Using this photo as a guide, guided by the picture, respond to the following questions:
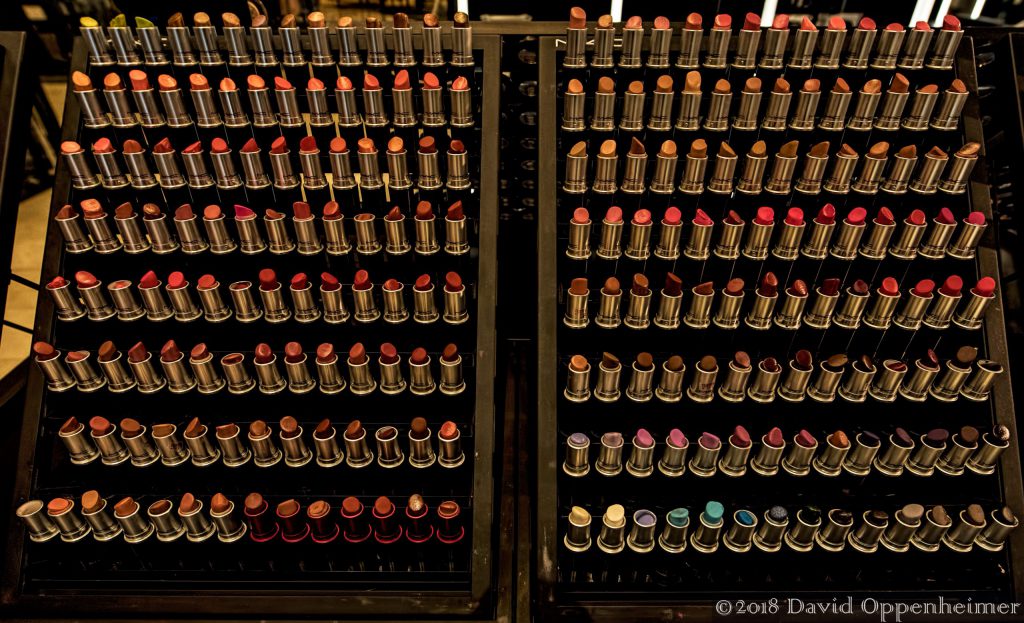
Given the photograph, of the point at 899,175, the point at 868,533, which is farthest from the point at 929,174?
the point at 868,533

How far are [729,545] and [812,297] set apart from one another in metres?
0.57

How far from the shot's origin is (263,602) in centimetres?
130

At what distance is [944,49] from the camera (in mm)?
1452

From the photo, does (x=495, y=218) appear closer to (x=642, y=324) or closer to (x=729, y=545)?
(x=642, y=324)

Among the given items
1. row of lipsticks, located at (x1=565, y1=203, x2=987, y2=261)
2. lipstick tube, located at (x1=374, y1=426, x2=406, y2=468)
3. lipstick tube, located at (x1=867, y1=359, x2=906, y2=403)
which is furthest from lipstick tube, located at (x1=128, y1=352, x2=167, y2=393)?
lipstick tube, located at (x1=867, y1=359, x2=906, y2=403)

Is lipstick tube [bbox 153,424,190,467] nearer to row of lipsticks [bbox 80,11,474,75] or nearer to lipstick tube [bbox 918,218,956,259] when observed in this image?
row of lipsticks [bbox 80,11,474,75]

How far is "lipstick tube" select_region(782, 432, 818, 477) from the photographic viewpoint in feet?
4.44

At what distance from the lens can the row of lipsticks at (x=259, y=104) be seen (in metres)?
1.40

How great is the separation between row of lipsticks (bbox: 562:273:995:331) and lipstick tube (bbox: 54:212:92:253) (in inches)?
42.3

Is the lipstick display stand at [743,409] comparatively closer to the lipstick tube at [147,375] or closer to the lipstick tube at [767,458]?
the lipstick tube at [767,458]

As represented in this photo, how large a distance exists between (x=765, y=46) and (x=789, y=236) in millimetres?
449

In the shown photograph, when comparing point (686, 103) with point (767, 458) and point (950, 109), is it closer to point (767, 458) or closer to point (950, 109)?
point (950, 109)

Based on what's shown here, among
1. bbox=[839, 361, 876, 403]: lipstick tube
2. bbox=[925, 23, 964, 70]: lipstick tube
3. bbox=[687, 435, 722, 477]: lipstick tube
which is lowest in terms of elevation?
bbox=[687, 435, 722, 477]: lipstick tube

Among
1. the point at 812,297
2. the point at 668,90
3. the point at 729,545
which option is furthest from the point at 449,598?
the point at 668,90
